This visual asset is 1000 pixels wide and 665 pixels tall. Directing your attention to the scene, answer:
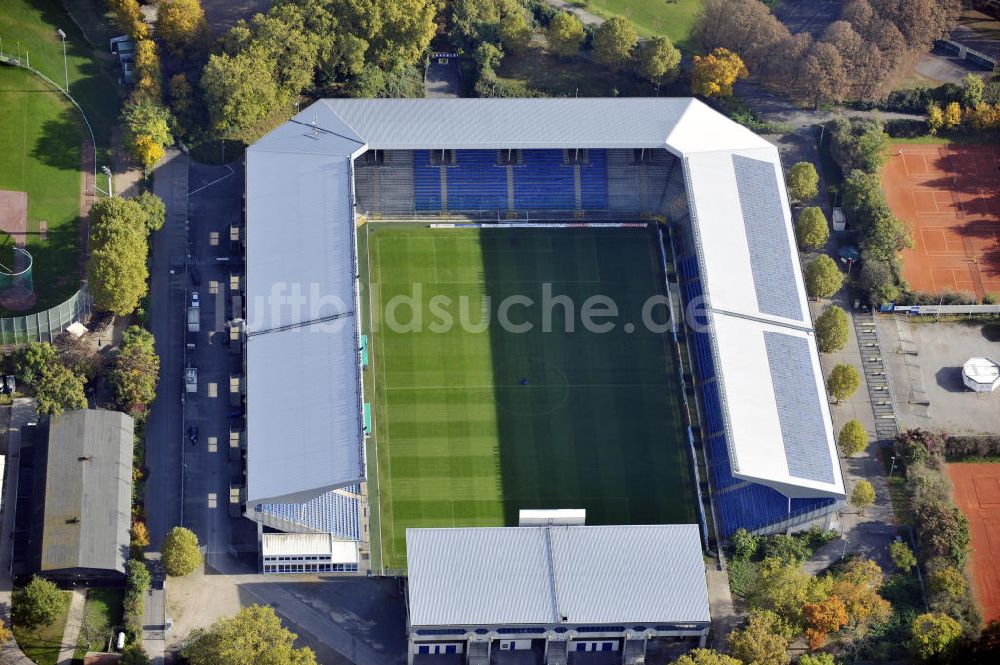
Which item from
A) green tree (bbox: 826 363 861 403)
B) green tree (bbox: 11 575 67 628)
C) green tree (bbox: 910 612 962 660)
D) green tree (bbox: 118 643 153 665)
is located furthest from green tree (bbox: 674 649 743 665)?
green tree (bbox: 11 575 67 628)

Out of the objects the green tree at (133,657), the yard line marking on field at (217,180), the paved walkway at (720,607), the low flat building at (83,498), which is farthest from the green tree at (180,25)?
the paved walkway at (720,607)

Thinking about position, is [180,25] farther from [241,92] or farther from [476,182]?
[476,182]

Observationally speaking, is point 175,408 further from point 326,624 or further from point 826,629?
point 826,629

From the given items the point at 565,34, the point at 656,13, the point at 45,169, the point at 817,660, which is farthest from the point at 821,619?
the point at 45,169

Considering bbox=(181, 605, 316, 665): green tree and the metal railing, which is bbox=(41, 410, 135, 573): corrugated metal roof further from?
bbox=(181, 605, 316, 665): green tree

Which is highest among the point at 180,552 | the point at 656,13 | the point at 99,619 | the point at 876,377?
the point at 656,13

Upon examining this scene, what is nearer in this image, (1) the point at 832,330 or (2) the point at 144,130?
(1) the point at 832,330

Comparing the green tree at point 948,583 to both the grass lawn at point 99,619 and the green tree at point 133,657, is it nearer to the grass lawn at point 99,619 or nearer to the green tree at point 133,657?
the green tree at point 133,657

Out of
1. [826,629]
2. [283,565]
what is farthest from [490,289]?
[826,629]
